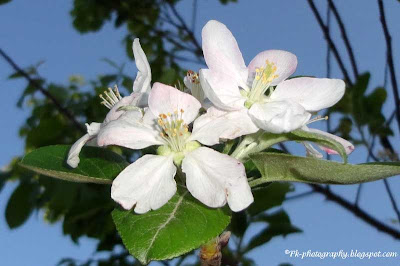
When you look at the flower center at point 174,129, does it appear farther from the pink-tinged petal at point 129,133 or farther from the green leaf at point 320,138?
the green leaf at point 320,138

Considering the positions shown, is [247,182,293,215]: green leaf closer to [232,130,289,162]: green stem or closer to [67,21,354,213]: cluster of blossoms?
[67,21,354,213]: cluster of blossoms

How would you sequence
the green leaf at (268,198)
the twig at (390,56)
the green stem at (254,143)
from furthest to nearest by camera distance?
the twig at (390,56)
the green leaf at (268,198)
the green stem at (254,143)

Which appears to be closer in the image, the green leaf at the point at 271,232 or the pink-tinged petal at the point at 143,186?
the pink-tinged petal at the point at 143,186

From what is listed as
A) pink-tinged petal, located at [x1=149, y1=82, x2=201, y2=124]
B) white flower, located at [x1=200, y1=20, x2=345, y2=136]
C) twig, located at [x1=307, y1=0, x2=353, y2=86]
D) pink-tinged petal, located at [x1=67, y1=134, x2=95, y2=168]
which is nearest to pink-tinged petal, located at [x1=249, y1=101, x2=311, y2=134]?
white flower, located at [x1=200, y1=20, x2=345, y2=136]

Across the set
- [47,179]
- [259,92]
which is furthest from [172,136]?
[47,179]

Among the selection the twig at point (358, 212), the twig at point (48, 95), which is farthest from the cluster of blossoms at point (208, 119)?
the twig at point (48, 95)

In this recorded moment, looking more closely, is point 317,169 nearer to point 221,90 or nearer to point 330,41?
point 221,90

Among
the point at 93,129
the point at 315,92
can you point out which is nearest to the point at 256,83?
the point at 315,92
